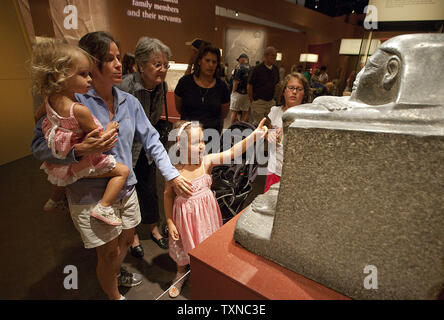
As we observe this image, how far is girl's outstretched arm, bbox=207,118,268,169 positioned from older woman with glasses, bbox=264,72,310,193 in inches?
12.5

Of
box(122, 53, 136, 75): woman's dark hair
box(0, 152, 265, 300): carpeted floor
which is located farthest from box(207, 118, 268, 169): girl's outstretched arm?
box(122, 53, 136, 75): woman's dark hair

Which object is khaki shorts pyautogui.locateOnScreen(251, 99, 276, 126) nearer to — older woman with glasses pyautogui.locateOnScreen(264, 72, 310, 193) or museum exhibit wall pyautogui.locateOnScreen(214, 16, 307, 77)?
older woman with glasses pyautogui.locateOnScreen(264, 72, 310, 193)

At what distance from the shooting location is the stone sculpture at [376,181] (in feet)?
2.27

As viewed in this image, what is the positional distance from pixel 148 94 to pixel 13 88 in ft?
11.0

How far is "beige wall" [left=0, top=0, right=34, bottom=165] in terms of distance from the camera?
3.50 meters

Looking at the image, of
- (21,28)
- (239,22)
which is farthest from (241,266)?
(239,22)

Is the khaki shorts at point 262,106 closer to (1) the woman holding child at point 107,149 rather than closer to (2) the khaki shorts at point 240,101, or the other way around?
(2) the khaki shorts at point 240,101

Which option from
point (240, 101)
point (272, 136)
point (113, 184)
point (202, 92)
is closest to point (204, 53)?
point (202, 92)

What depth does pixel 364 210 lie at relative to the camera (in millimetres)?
770

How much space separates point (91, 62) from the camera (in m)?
1.12

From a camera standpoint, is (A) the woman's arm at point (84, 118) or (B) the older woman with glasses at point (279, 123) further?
(B) the older woman with glasses at point (279, 123)

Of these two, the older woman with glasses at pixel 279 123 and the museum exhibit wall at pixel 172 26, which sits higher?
the museum exhibit wall at pixel 172 26

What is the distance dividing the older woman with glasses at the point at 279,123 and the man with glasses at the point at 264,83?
6.46 ft

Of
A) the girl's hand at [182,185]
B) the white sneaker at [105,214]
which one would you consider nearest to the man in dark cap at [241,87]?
the girl's hand at [182,185]
